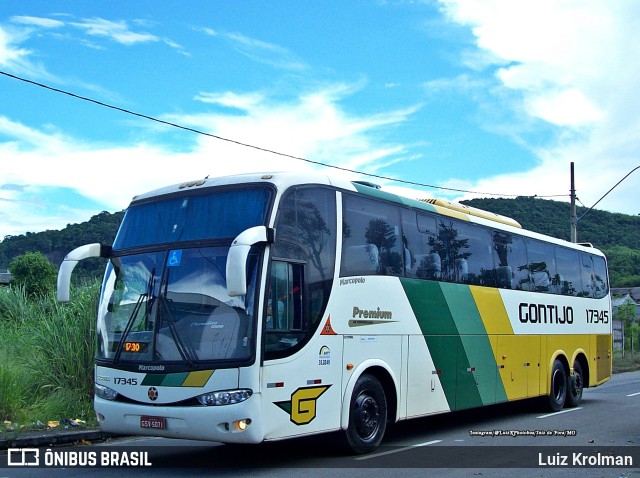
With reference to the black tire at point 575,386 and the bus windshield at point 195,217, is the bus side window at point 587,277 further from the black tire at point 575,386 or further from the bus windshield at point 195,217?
the bus windshield at point 195,217

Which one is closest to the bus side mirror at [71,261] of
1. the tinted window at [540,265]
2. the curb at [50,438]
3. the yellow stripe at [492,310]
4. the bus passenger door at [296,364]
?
the bus passenger door at [296,364]

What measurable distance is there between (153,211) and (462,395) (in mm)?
5873

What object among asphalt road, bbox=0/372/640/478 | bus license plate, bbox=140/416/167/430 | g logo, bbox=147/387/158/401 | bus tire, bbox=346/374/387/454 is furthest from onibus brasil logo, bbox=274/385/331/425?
g logo, bbox=147/387/158/401

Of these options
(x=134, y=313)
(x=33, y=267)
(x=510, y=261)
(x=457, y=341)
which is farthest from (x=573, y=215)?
(x=33, y=267)

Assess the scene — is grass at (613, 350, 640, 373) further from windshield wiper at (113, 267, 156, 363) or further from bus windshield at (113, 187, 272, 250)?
windshield wiper at (113, 267, 156, 363)

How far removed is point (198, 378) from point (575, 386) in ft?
36.6

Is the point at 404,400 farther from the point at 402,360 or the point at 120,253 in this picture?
the point at 120,253

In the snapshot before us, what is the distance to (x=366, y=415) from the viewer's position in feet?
32.5

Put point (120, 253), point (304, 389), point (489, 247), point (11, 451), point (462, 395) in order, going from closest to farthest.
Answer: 1. point (304, 389)
2. point (120, 253)
3. point (11, 451)
4. point (462, 395)
5. point (489, 247)

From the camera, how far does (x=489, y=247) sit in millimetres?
13938

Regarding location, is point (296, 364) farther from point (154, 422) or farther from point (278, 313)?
point (154, 422)

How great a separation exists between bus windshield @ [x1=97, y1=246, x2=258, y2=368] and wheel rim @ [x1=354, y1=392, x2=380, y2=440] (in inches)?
88.0

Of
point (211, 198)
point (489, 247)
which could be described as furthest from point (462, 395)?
point (211, 198)

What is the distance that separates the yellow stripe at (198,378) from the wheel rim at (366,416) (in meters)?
2.29
